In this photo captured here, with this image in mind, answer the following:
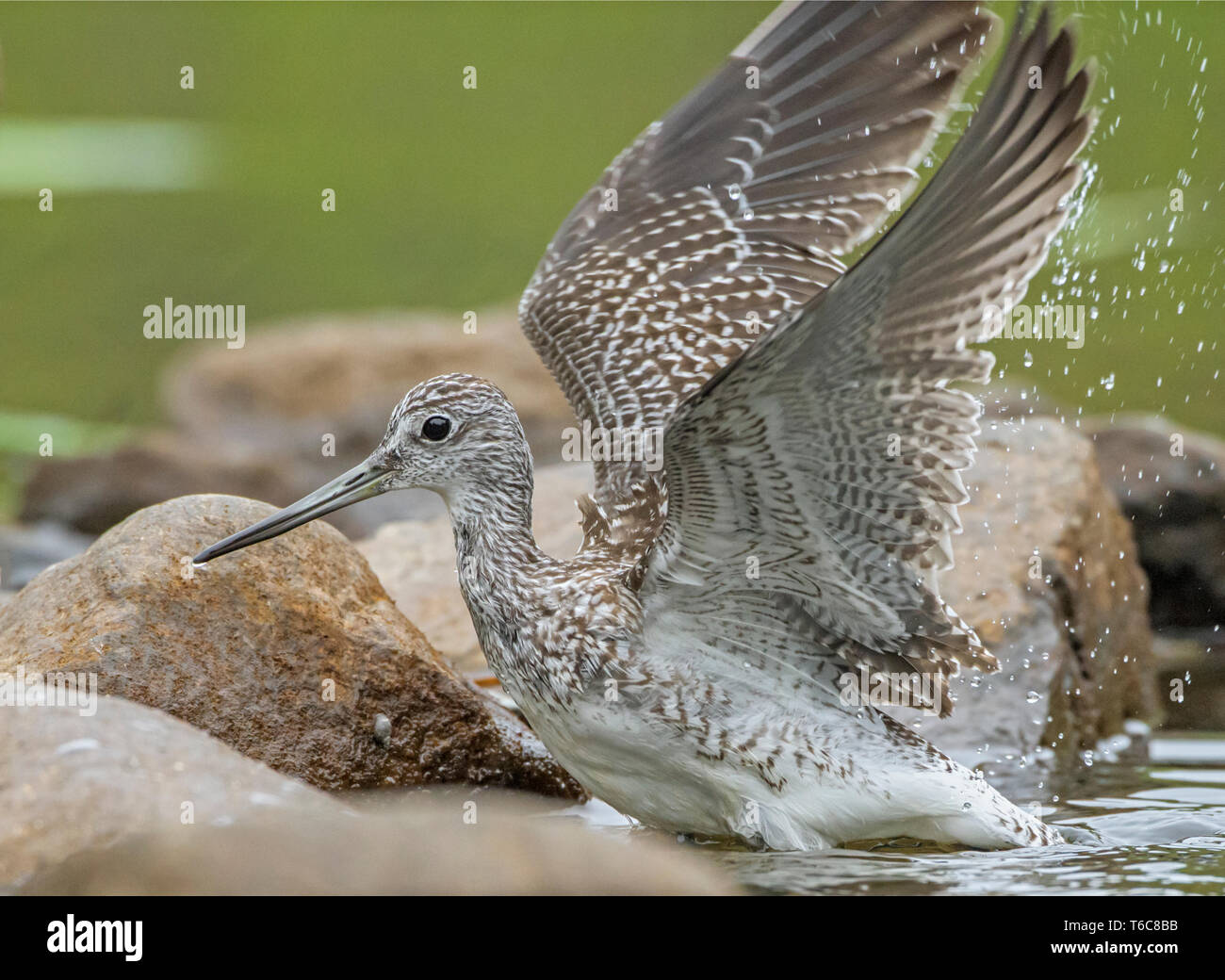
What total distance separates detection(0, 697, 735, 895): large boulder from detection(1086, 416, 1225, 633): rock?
5.90 metres

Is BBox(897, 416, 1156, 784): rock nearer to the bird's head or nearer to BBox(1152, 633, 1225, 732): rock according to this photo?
BBox(1152, 633, 1225, 732): rock

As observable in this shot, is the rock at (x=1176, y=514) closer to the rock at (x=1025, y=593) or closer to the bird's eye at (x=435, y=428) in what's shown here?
the rock at (x=1025, y=593)

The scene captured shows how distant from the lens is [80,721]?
4988mm

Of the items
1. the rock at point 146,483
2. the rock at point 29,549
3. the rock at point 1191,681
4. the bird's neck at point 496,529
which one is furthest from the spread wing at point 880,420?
the rock at point 146,483

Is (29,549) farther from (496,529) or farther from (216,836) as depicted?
(216,836)

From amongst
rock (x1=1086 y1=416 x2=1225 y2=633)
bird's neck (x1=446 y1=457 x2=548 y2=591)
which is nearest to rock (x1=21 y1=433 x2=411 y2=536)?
bird's neck (x1=446 y1=457 x2=548 y2=591)

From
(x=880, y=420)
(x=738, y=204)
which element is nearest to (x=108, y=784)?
(x=880, y=420)

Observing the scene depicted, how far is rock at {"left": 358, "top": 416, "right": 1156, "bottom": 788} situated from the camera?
7.65 m

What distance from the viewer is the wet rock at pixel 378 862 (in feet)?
14.1

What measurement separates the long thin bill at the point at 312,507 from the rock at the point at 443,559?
1.14m

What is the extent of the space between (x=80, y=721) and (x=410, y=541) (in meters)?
3.69

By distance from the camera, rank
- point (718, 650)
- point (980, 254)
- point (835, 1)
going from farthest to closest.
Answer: point (835, 1)
point (718, 650)
point (980, 254)
